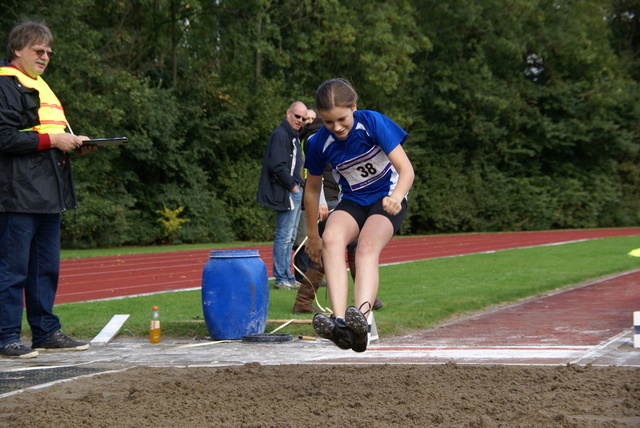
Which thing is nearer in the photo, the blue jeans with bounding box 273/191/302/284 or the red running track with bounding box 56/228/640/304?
the blue jeans with bounding box 273/191/302/284

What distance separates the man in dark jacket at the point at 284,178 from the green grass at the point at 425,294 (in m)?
0.79

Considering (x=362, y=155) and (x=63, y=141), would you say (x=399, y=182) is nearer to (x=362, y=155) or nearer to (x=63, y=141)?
(x=362, y=155)

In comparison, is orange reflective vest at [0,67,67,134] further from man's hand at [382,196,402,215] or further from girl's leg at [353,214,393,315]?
man's hand at [382,196,402,215]

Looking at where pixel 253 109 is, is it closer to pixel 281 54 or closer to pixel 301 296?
pixel 281 54

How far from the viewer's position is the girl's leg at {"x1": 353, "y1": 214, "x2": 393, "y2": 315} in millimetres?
4934

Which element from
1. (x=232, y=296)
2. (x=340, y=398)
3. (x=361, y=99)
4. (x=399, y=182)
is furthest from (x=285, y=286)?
(x=361, y=99)

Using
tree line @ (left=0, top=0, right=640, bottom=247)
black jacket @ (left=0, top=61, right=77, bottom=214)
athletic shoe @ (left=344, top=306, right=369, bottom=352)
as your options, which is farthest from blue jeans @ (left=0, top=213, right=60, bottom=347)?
tree line @ (left=0, top=0, right=640, bottom=247)

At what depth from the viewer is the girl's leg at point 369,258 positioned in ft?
16.2

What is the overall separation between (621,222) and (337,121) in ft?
111

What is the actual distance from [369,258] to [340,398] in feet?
3.45

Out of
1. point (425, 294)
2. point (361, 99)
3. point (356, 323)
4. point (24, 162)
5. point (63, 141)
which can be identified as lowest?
point (425, 294)

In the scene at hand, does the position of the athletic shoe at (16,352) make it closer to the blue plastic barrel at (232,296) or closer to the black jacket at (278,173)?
the blue plastic barrel at (232,296)

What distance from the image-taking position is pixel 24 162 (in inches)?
237

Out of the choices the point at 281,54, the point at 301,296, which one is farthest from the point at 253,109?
the point at 301,296
